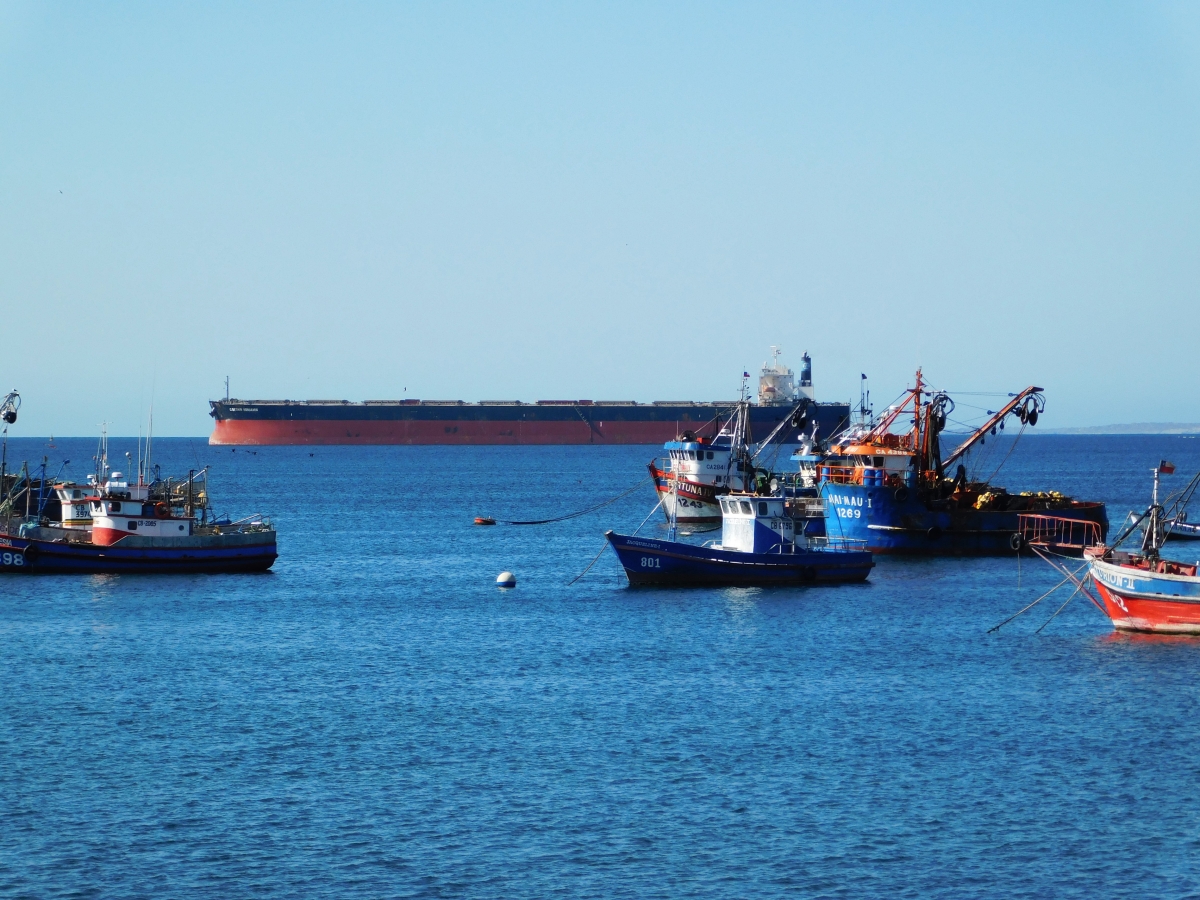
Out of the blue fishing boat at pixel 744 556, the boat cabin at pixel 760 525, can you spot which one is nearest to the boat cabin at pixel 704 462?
the blue fishing boat at pixel 744 556

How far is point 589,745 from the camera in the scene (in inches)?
1249

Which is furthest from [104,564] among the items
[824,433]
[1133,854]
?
[824,433]

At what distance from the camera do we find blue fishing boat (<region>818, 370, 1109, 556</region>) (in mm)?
72125

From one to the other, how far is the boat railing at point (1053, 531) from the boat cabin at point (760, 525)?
63.4ft

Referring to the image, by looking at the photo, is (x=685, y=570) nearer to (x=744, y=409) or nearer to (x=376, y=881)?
(x=744, y=409)

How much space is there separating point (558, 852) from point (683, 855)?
2.06 m

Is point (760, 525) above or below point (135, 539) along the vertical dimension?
above

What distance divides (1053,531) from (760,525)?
76.9ft

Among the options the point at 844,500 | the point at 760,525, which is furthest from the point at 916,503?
the point at 760,525

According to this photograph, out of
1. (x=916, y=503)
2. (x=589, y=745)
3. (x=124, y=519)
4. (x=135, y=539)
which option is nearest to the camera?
(x=589, y=745)

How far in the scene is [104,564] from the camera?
5994 cm

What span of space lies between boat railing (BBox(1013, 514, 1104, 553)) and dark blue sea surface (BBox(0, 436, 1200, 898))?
15169 mm

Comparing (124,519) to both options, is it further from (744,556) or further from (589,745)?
(589,745)

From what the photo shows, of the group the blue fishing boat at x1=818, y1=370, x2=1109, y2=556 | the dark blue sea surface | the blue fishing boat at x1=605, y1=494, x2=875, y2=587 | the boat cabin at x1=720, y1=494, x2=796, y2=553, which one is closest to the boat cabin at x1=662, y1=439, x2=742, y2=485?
the blue fishing boat at x1=818, y1=370, x2=1109, y2=556
